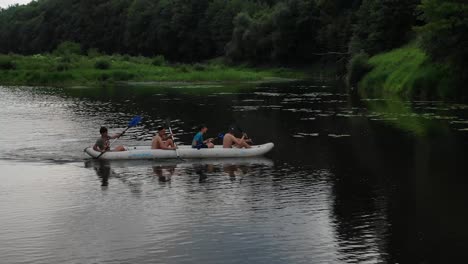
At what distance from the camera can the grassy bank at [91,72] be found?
9294 centimetres

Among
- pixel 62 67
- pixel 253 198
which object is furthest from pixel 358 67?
pixel 253 198

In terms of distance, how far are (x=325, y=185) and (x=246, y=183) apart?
2.68m

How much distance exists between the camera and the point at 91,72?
94.2 metres

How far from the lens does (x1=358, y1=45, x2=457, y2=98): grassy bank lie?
52.1 m

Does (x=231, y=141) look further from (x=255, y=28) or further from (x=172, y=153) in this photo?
(x=255, y=28)

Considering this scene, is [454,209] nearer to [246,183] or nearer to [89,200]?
[246,183]

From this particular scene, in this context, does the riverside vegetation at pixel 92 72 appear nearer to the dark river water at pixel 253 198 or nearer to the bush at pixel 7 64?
the bush at pixel 7 64

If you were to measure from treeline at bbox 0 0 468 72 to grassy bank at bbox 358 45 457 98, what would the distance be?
2572 mm

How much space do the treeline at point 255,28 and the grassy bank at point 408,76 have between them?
257 centimetres

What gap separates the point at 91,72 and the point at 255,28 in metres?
40.0

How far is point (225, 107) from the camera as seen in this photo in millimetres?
51719

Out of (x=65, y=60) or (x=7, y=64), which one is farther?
(x=65, y=60)

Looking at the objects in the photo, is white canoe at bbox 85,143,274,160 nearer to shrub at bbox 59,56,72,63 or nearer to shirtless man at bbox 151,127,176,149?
shirtless man at bbox 151,127,176,149

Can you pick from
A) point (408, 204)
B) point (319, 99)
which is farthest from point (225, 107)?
point (408, 204)
